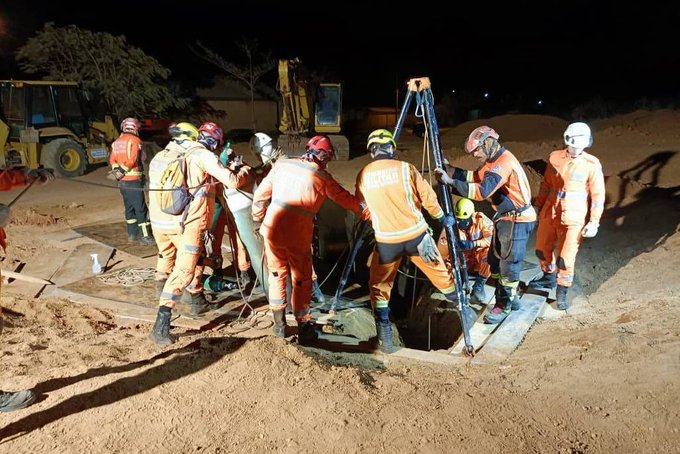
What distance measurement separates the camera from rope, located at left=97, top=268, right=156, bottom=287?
6.14m

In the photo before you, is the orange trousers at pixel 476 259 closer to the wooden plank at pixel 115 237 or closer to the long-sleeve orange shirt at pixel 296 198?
the long-sleeve orange shirt at pixel 296 198

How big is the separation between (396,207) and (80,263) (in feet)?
15.0

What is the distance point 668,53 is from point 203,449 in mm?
42928

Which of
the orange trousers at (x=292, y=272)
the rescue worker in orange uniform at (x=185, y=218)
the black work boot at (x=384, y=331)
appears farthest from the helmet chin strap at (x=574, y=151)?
the rescue worker in orange uniform at (x=185, y=218)

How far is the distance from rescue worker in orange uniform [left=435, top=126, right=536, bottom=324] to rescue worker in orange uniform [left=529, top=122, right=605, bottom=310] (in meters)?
0.51

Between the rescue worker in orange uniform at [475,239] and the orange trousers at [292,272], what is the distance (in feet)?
6.70

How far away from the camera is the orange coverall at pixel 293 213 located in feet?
15.0

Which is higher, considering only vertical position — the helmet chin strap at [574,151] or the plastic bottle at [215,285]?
the helmet chin strap at [574,151]

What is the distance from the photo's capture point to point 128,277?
20.6 feet

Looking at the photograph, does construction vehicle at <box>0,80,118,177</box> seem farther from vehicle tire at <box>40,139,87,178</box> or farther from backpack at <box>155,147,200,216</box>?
backpack at <box>155,147,200,216</box>

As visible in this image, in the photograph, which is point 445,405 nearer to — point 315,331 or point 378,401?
point 378,401

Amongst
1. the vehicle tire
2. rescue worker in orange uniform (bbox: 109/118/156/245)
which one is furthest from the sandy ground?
the vehicle tire

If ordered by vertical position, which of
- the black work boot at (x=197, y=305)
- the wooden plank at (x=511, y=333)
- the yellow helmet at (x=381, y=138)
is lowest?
the wooden plank at (x=511, y=333)

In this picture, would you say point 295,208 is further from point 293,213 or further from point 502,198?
point 502,198
